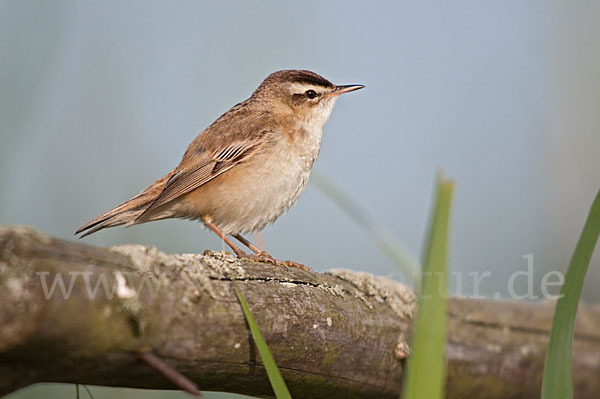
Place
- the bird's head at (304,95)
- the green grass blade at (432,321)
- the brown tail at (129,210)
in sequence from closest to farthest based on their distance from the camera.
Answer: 1. the green grass blade at (432,321)
2. the brown tail at (129,210)
3. the bird's head at (304,95)


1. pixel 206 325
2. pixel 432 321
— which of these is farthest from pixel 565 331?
pixel 206 325

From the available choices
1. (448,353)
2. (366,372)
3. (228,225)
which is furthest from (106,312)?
(228,225)

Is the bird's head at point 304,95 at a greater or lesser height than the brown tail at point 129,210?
greater

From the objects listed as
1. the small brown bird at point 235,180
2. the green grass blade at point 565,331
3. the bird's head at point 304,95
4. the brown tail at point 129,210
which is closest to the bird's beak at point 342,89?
the bird's head at point 304,95

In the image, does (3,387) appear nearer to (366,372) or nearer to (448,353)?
(366,372)

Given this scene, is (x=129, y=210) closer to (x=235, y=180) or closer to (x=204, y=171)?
(x=204, y=171)

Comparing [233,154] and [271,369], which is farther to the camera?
[233,154]

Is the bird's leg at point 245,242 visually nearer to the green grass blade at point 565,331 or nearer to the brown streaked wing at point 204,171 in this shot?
the brown streaked wing at point 204,171
